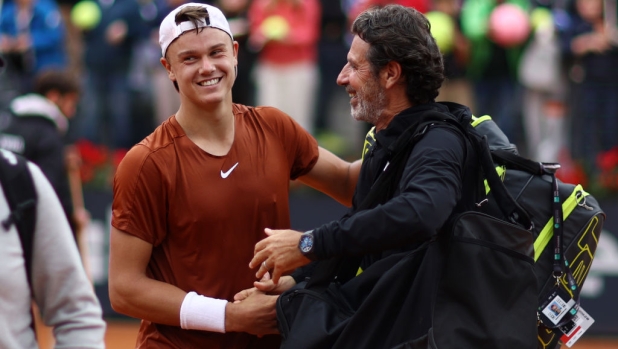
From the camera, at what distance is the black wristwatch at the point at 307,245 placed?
10.9ft

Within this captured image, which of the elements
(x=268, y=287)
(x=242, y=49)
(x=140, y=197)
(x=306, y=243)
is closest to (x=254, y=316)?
(x=268, y=287)

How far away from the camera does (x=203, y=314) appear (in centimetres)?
373

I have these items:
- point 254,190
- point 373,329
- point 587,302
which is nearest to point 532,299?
point 373,329

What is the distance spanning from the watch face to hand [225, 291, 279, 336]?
0.44 meters

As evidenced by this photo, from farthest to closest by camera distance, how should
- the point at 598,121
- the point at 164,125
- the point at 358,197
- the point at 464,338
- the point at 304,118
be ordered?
the point at 304,118
the point at 598,121
the point at 164,125
the point at 358,197
the point at 464,338

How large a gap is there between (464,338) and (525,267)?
1.10ft

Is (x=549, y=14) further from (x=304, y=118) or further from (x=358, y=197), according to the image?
(x=358, y=197)

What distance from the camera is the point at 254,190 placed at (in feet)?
12.8

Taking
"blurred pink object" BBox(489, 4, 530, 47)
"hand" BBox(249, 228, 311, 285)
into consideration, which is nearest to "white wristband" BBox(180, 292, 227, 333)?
"hand" BBox(249, 228, 311, 285)

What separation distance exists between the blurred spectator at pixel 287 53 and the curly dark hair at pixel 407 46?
21.4ft

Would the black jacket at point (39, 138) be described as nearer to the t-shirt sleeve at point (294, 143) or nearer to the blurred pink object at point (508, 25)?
the t-shirt sleeve at point (294, 143)

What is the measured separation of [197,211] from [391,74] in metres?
0.91

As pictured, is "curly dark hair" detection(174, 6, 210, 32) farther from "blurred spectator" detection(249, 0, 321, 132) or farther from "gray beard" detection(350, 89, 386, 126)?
"blurred spectator" detection(249, 0, 321, 132)

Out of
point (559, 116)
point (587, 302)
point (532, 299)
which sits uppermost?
point (532, 299)
